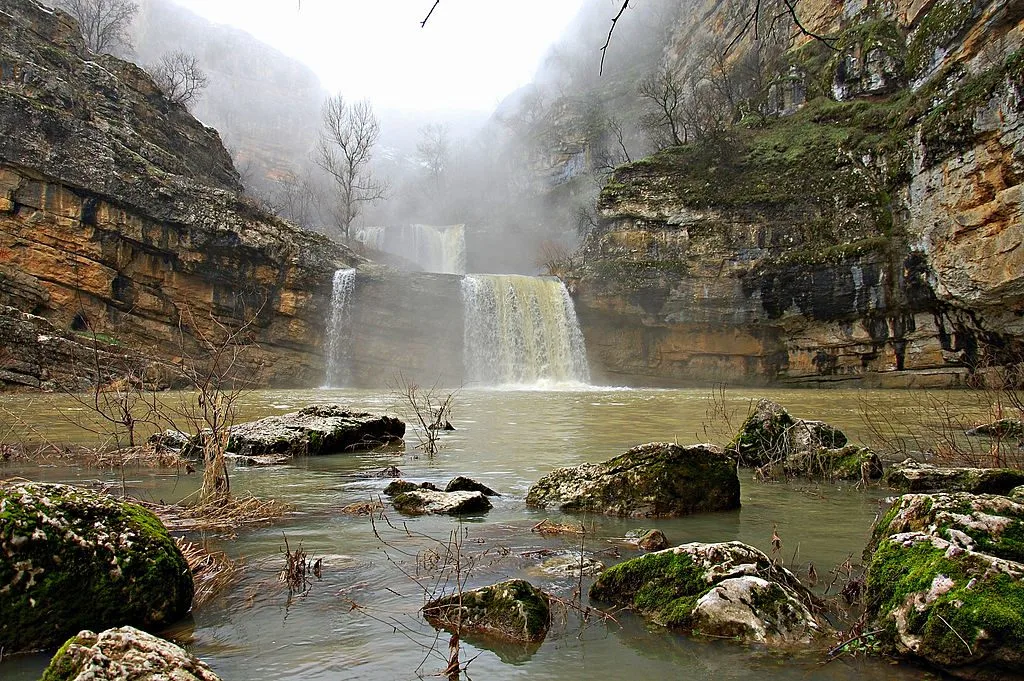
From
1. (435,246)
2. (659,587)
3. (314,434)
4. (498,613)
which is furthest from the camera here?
(435,246)

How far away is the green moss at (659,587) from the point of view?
8.28ft

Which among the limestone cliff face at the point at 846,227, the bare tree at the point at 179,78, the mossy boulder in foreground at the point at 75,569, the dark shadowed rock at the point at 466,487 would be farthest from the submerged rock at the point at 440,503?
the bare tree at the point at 179,78

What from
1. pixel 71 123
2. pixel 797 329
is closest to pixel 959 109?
pixel 797 329

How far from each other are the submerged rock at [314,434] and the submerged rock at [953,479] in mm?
6276

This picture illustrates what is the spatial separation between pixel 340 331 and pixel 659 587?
92.2 feet

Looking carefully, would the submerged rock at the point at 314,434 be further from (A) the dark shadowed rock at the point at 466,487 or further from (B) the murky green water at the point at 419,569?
(A) the dark shadowed rock at the point at 466,487

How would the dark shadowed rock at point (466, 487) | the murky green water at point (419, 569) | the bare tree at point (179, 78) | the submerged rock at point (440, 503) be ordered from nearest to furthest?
the murky green water at point (419, 569) < the submerged rock at point (440, 503) < the dark shadowed rock at point (466, 487) < the bare tree at point (179, 78)

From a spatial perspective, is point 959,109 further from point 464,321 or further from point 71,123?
point 71,123

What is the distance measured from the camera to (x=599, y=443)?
8297 mm

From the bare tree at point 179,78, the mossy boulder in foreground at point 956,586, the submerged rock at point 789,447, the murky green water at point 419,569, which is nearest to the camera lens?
the mossy boulder in foreground at point 956,586

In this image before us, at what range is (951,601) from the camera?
217cm

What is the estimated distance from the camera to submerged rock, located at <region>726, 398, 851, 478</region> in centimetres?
580

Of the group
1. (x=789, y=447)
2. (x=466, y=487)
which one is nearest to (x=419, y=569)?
(x=466, y=487)

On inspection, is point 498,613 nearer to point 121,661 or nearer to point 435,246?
point 121,661
